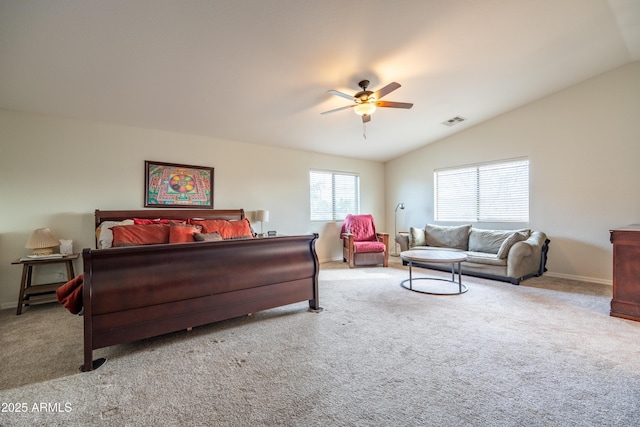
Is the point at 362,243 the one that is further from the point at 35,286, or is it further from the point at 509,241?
the point at 35,286

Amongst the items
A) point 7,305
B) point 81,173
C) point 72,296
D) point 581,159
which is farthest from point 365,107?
point 7,305

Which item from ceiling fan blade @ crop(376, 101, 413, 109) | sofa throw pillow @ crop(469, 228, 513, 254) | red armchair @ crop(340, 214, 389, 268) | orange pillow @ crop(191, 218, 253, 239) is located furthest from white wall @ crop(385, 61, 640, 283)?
orange pillow @ crop(191, 218, 253, 239)

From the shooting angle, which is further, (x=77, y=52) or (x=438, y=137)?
(x=438, y=137)

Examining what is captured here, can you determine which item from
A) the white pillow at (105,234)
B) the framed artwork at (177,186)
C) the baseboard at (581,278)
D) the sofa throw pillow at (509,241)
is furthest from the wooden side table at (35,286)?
the baseboard at (581,278)

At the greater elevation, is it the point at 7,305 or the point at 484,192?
the point at 484,192

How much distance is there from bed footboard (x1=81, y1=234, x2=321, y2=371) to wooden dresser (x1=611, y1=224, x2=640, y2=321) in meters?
3.20

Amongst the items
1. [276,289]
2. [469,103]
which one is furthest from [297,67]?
[469,103]

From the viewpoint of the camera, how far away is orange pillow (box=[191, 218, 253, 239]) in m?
4.05

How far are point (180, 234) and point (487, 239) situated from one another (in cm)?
497

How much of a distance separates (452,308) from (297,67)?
10.8 feet

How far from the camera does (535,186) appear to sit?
4.77 meters

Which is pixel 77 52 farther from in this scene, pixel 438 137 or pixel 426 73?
pixel 438 137

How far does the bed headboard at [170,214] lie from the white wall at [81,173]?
17cm

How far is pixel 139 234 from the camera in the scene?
3.46 metres
